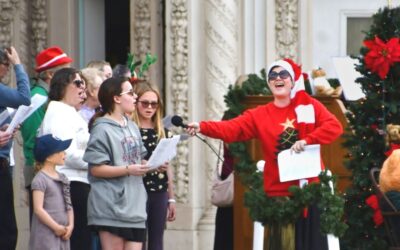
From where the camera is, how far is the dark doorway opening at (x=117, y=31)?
1945 centimetres

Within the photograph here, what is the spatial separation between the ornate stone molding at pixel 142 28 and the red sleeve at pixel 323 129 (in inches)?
213

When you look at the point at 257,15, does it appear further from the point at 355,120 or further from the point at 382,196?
the point at 382,196

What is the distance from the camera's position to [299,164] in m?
12.6

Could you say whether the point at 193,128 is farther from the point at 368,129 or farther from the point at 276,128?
the point at 368,129

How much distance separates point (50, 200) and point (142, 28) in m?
5.49

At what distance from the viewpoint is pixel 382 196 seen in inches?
470

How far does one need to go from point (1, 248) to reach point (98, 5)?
5.98 metres

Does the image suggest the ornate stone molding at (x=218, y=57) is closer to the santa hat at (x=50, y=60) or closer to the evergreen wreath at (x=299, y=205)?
the santa hat at (x=50, y=60)

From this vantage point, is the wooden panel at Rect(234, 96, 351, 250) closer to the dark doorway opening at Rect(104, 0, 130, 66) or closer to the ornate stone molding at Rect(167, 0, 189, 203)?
the ornate stone molding at Rect(167, 0, 189, 203)

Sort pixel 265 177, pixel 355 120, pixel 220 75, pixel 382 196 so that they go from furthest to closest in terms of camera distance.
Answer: pixel 220 75 → pixel 355 120 → pixel 265 177 → pixel 382 196

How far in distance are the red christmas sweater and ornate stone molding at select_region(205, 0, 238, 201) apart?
182 inches

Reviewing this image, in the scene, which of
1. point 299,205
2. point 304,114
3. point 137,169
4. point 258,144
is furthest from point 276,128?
point 258,144

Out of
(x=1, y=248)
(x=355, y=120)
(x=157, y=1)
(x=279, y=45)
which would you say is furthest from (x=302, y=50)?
(x=1, y=248)

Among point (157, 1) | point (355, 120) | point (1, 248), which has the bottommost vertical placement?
point (1, 248)
